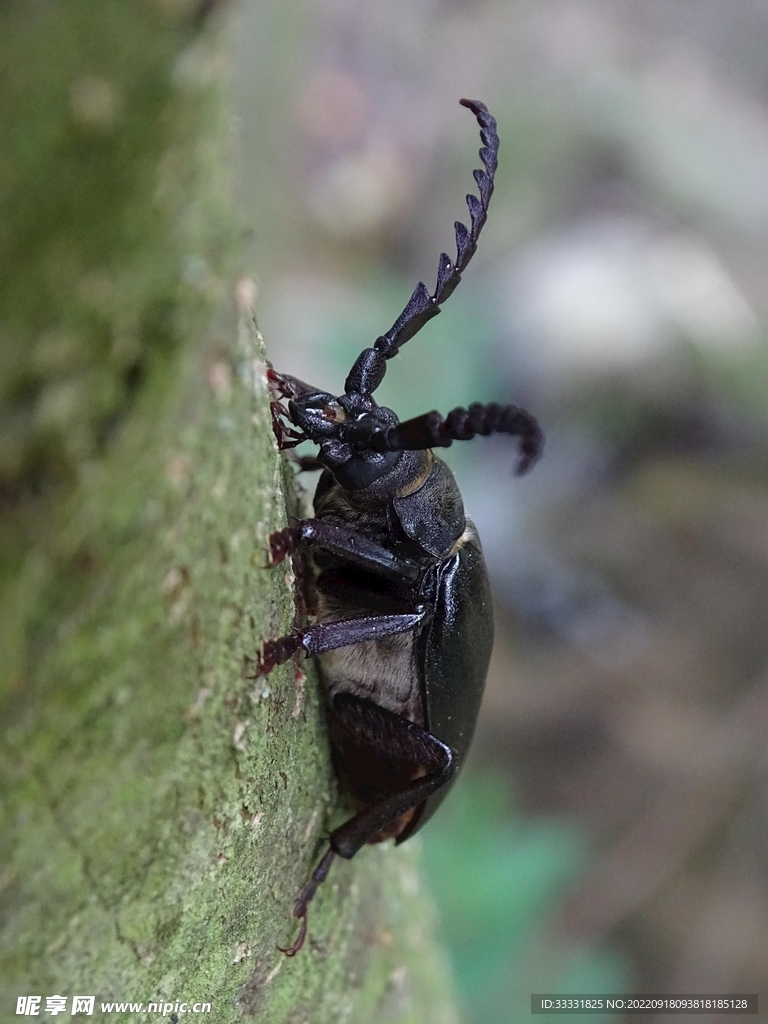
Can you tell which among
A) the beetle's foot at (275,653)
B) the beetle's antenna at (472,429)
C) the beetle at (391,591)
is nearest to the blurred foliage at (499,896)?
the beetle at (391,591)

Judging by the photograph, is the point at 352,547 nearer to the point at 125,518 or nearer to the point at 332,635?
the point at 332,635

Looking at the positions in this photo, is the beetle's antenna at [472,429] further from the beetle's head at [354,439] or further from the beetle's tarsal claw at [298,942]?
the beetle's tarsal claw at [298,942]

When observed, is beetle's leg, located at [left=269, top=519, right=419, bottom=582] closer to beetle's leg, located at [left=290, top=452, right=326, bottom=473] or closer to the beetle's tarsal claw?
→ beetle's leg, located at [left=290, top=452, right=326, bottom=473]

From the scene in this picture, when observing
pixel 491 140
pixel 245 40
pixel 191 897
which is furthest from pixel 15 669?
pixel 245 40

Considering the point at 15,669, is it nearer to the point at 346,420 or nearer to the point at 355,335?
the point at 346,420

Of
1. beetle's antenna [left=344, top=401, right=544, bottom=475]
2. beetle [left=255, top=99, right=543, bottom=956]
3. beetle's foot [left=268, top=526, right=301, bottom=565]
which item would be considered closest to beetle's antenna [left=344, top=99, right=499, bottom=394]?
beetle [left=255, top=99, right=543, bottom=956]

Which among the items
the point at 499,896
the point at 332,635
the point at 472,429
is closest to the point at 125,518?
the point at 472,429
